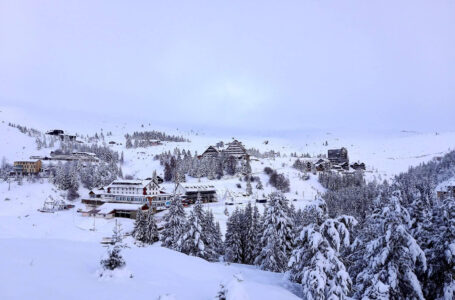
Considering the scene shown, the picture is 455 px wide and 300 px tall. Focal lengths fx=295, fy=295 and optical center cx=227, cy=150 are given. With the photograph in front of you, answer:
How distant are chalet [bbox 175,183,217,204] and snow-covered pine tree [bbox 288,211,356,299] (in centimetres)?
7365

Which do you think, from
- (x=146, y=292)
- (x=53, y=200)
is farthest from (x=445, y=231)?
(x=53, y=200)

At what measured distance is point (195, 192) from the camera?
90.6 meters

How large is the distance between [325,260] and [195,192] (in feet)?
253

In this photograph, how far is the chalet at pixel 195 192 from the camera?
8900 cm

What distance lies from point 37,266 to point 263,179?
11014 cm

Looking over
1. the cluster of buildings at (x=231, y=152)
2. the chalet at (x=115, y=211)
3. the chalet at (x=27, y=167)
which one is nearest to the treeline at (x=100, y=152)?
the chalet at (x=27, y=167)

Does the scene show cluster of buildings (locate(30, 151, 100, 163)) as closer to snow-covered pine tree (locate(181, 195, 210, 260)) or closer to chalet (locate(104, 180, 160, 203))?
chalet (locate(104, 180, 160, 203))

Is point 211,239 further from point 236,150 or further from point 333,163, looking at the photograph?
point 333,163

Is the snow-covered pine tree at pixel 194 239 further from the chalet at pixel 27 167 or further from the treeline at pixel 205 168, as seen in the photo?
the chalet at pixel 27 167

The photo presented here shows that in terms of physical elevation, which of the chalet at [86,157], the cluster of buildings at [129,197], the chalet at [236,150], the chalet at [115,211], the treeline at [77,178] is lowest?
the chalet at [115,211]

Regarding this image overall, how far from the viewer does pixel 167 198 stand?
286 feet

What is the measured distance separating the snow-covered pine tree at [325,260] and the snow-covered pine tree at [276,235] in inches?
587

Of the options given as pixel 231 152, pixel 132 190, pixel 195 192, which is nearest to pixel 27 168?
pixel 132 190

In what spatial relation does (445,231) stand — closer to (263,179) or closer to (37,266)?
(37,266)
